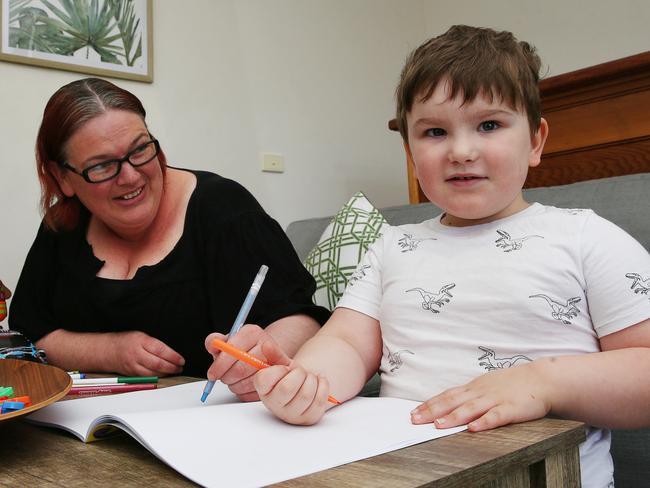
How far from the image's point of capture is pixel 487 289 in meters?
0.84

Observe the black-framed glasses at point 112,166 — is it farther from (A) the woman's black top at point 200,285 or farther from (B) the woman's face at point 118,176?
(A) the woman's black top at point 200,285

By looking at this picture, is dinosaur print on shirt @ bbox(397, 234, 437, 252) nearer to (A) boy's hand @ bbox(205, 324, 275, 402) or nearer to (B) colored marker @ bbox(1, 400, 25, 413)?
(A) boy's hand @ bbox(205, 324, 275, 402)

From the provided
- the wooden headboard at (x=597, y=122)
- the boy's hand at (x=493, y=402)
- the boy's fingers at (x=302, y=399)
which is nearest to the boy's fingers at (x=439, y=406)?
the boy's hand at (x=493, y=402)

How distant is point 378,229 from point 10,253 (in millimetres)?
1277

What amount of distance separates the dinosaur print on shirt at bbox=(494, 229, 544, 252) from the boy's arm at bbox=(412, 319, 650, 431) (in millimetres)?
176

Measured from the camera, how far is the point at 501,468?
20.1 inches

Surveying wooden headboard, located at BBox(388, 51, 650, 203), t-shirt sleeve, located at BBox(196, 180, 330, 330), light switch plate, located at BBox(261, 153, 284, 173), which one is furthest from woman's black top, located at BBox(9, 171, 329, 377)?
light switch plate, located at BBox(261, 153, 284, 173)

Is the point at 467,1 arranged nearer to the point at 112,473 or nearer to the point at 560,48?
the point at 560,48

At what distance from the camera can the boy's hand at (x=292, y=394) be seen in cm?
65

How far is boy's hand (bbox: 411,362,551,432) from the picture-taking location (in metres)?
0.62

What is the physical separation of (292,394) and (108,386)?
0.45 meters

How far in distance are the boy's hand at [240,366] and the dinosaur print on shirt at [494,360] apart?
0.26 metres

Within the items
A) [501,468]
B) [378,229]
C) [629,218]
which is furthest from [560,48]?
[501,468]

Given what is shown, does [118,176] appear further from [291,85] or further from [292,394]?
[291,85]
